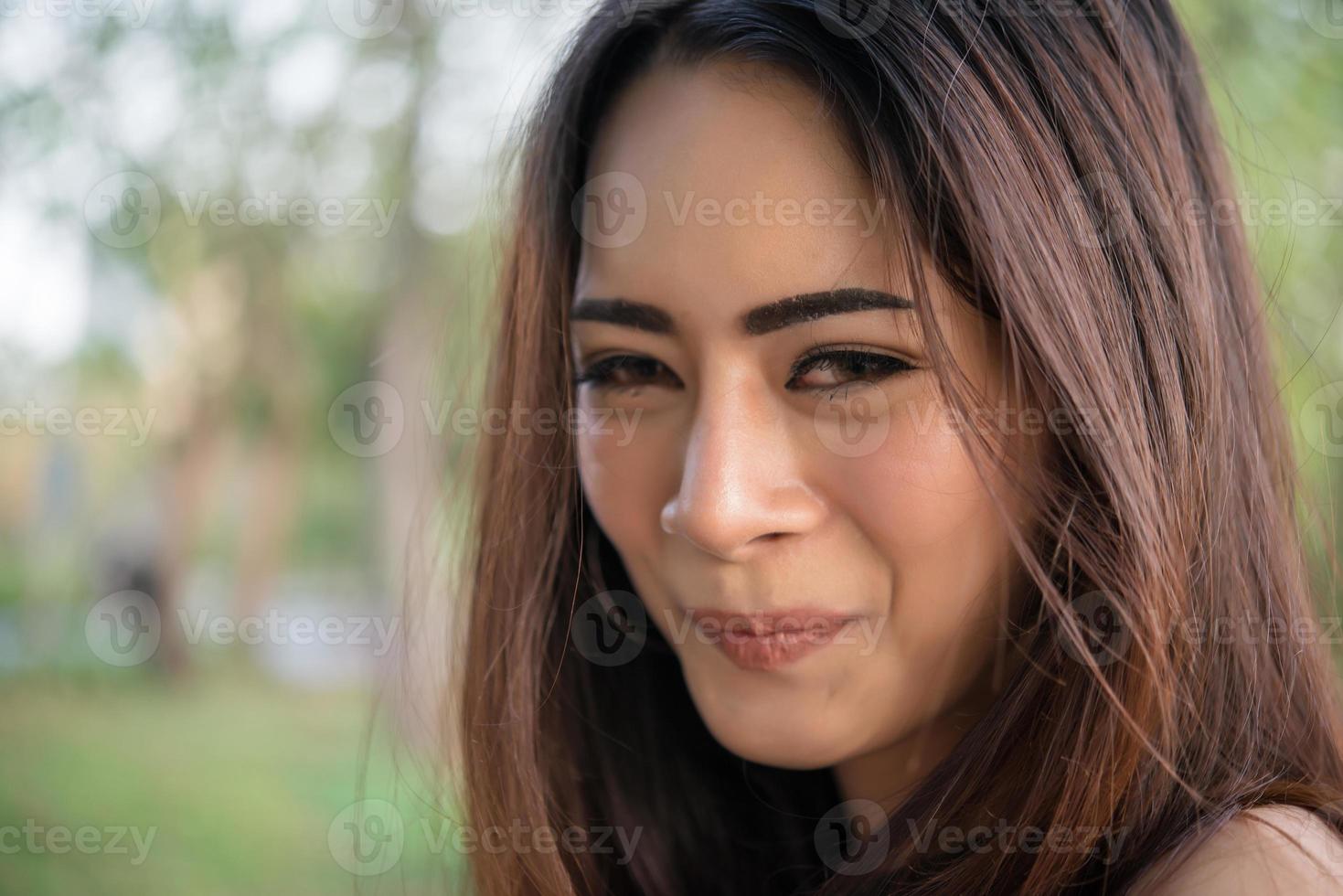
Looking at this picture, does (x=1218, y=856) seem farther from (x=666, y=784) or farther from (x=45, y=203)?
(x=45, y=203)

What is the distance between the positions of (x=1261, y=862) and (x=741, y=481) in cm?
58

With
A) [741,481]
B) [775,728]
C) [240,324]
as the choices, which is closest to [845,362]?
[741,481]

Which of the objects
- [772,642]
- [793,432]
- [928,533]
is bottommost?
[772,642]

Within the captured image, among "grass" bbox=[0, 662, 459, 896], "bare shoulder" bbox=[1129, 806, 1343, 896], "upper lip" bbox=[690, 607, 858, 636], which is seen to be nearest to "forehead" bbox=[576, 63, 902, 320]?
"upper lip" bbox=[690, 607, 858, 636]

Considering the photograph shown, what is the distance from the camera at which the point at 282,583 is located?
8.71 metres

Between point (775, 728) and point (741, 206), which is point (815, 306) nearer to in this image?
point (741, 206)

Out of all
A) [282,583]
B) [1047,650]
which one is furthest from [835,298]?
[282,583]

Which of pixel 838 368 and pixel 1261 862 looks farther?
pixel 838 368

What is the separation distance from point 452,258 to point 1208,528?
12.7 feet

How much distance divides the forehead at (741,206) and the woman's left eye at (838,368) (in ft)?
0.26

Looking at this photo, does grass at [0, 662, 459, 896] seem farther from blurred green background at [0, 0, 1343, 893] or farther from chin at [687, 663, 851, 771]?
chin at [687, 663, 851, 771]

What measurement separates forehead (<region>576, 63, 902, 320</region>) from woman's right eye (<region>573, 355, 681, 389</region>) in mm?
114

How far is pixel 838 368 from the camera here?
1.10 m

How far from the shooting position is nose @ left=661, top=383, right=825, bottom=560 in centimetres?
107
